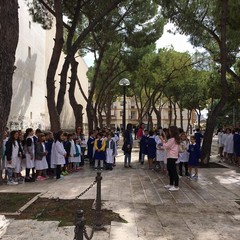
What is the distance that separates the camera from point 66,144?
14.7 meters

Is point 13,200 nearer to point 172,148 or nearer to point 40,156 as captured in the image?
point 40,156

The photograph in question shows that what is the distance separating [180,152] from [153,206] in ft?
13.1

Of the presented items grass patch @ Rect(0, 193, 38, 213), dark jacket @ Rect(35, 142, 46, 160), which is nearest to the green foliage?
dark jacket @ Rect(35, 142, 46, 160)

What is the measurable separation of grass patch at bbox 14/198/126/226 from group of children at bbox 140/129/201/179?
14.2 feet

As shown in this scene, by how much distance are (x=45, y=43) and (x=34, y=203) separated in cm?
2401

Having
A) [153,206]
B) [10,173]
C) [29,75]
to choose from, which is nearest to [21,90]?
[29,75]

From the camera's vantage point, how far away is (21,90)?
81.6 feet

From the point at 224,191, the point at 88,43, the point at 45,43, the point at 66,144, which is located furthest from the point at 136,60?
the point at 224,191

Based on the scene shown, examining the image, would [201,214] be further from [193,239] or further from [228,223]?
[193,239]

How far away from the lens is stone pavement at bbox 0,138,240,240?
6.90m

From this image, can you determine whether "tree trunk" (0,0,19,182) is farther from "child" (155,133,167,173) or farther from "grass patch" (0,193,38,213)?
A: "child" (155,133,167,173)

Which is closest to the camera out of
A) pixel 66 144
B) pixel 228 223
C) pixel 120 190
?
pixel 228 223

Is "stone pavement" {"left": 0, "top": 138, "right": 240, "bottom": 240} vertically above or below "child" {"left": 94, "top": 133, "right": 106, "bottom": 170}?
below

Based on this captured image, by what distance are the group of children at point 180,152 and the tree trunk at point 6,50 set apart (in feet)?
21.4
